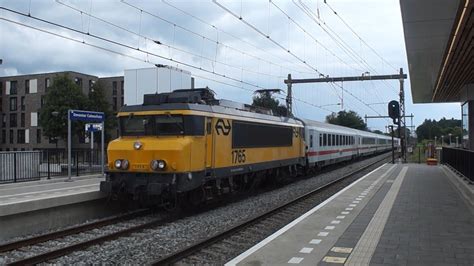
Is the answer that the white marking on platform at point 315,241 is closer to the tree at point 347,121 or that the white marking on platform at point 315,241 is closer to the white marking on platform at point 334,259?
the white marking on platform at point 334,259

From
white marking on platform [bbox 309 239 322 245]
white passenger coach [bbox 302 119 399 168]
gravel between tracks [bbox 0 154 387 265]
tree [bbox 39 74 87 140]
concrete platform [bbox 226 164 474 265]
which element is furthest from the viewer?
tree [bbox 39 74 87 140]

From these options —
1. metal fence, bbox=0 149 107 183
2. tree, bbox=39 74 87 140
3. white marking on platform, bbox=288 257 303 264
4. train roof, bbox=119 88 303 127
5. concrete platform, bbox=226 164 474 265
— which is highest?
tree, bbox=39 74 87 140

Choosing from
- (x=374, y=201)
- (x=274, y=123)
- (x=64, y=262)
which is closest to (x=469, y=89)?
(x=274, y=123)

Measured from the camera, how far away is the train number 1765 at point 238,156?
14086mm

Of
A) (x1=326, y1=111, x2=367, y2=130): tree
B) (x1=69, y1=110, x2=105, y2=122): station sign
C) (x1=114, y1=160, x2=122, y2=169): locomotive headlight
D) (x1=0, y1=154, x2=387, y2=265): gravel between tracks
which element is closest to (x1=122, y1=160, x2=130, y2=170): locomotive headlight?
(x1=114, y1=160, x2=122, y2=169): locomotive headlight

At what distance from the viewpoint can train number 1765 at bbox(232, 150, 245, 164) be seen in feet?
46.2

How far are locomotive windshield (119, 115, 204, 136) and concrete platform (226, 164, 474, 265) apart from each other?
354cm

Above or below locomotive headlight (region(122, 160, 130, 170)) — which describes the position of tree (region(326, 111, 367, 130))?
above

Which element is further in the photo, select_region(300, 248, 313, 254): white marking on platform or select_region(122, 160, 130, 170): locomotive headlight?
select_region(122, 160, 130, 170): locomotive headlight

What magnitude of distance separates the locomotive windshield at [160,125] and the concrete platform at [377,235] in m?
3.54

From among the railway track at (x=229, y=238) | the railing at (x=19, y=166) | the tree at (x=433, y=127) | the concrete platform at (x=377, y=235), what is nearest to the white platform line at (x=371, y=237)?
the concrete platform at (x=377, y=235)

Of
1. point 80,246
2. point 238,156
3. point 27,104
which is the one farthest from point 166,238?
point 27,104

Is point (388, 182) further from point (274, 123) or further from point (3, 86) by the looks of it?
point (3, 86)

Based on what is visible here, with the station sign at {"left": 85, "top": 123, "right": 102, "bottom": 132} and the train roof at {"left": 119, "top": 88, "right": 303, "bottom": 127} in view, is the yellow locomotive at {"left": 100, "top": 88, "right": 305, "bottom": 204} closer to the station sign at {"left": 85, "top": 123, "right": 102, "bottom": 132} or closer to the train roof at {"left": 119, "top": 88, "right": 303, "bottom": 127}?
the train roof at {"left": 119, "top": 88, "right": 303, "bottom": 127}
